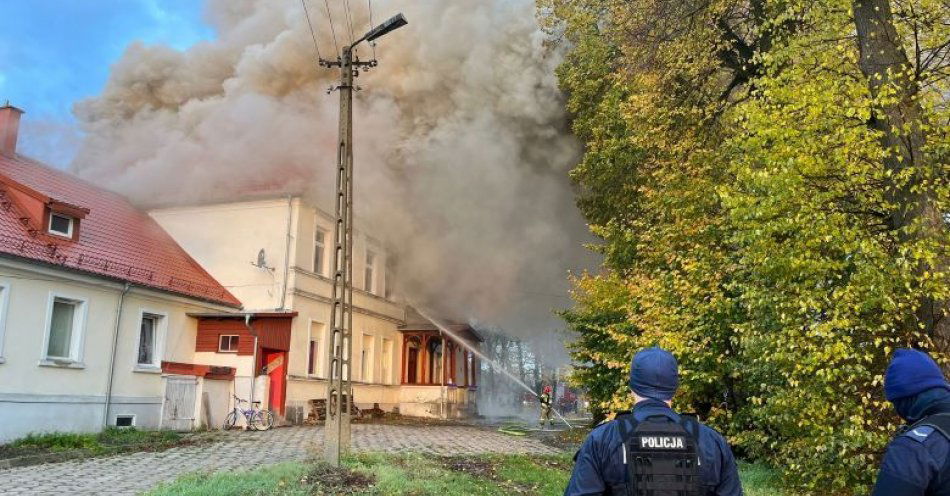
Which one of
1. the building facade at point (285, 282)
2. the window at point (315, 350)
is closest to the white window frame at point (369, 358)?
the building facade at point (285, 282)

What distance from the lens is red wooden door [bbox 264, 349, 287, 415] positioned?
64.0 feet

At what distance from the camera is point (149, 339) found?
1755 cm

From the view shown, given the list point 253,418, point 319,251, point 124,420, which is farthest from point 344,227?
point 319,251

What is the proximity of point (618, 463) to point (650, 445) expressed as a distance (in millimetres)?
153

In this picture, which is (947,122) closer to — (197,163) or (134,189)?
(197,163)

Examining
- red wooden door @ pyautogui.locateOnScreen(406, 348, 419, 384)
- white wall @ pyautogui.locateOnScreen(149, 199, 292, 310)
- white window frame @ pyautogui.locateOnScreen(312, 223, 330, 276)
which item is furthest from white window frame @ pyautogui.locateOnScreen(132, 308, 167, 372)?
red wooden door @ pyautogui.locateOnScreen(406, 348, 419, 384)

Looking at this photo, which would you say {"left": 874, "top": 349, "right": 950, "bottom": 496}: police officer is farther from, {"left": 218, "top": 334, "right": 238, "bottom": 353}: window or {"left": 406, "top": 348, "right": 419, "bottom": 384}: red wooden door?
{"left": 406, "top": 348, "right": 419, "bottom": 384}: red wooden door

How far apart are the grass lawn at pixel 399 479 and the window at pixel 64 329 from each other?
27.3ft

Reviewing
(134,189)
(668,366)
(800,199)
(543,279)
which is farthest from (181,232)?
(668,366)

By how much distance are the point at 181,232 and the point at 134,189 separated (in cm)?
199

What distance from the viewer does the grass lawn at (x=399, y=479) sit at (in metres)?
7.42

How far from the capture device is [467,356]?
31.6m

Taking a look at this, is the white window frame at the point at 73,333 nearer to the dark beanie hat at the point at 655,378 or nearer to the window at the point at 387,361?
the window at the point at 387,361

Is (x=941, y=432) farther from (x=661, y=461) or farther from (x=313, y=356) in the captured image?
(x=313, y=356)
